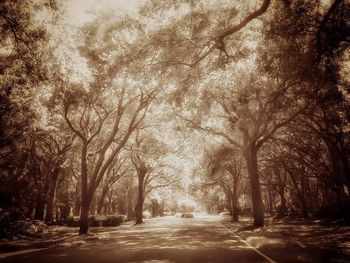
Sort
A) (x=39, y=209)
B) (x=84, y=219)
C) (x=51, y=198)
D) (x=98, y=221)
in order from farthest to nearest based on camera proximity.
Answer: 1. (x=98, y=221)
2. (x=51, y=198)
3. (x=39, y=209)
4. (x=84, y=219)

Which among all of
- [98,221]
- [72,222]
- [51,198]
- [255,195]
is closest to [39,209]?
[51,198]

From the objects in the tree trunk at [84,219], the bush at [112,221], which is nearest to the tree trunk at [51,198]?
the bush at [112,221]

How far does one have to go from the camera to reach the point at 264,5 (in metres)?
9.86

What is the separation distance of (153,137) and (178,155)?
485cm

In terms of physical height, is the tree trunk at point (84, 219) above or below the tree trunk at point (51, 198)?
below

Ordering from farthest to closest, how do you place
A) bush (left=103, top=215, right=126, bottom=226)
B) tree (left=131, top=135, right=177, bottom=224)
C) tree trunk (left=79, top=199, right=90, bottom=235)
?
1. bush (left=103, top=215, right=126, bottom=226)
2. tree (left=131, top=135, right=177, bottom=224)
3. tree trunk (left=79, top=199, right=90, bottom=235)

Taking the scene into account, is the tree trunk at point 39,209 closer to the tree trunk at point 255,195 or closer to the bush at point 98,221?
the bush at point 98,221

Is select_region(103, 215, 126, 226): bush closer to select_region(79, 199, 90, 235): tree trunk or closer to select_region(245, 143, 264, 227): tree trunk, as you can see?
select_region(79, 199, 90, 235): tree trunk

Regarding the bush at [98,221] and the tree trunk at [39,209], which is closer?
the tree trunk at [39,209]

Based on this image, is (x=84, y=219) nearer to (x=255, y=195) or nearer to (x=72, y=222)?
(x=255, y=195)

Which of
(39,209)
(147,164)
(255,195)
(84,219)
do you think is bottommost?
(84,219)

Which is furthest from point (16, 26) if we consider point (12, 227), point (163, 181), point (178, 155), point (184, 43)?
point (163, 181)

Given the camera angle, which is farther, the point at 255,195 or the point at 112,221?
the point at 112,221

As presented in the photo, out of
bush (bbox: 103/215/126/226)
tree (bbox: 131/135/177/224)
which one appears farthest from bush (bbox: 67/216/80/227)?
tree (bbox: 131/135/177/224)
